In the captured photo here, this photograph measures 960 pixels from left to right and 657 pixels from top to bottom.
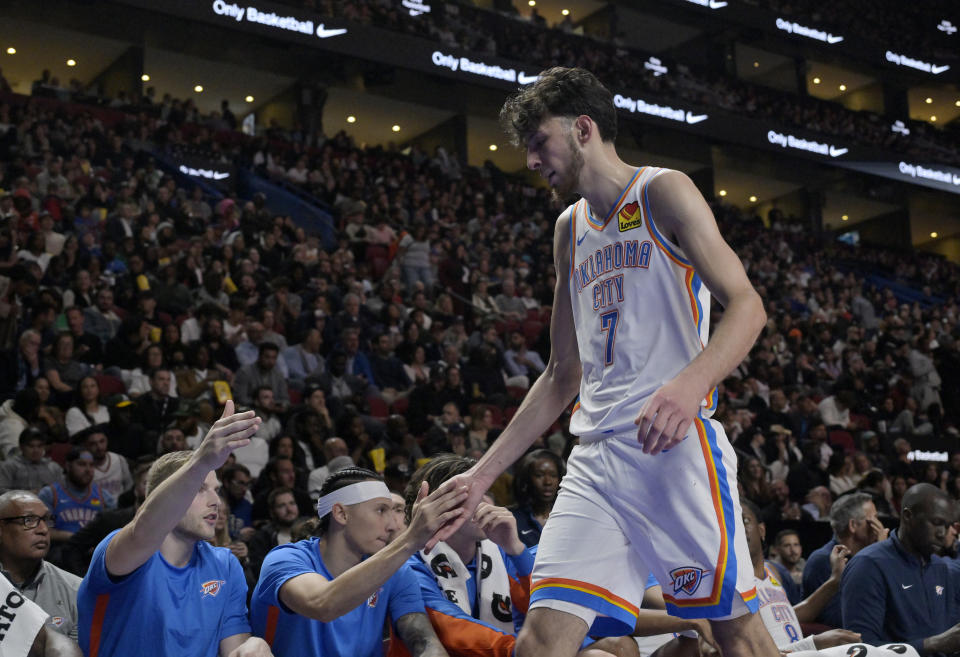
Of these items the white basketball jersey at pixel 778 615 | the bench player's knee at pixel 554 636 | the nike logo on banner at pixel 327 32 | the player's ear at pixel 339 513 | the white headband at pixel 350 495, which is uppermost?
the nike logo on banner at pixel 327 32

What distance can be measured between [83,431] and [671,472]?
19.7 feet

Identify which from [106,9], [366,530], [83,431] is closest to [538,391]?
[366,530]

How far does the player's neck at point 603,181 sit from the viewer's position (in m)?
2.96

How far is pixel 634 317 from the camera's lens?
284cm

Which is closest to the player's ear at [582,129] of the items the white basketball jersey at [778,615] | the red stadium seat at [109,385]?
the white basketball jersey at [778,615]

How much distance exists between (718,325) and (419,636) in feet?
6.11

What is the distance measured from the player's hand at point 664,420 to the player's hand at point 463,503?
0.72 m

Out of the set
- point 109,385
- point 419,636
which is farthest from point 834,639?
point 109,385

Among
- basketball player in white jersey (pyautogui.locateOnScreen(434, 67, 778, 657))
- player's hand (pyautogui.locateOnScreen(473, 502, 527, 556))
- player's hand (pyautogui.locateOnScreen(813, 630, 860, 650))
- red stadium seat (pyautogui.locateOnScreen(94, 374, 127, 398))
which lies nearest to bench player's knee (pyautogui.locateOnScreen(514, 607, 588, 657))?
basketball player in white jersey (pyautogui.locateOnScreen(434, 67, 778, 657))

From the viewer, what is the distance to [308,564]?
12.7 feet

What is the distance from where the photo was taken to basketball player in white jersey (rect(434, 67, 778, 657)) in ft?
8.60

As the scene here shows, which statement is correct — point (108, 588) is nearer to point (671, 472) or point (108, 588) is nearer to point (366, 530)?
point (366, 530)

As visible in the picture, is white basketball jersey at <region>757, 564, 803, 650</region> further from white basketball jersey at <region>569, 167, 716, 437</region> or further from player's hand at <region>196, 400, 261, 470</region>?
player's hand at <region>196, 400, 261, 470</region>

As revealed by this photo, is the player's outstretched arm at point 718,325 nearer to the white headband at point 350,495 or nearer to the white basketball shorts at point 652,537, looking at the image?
the white basketball shorts at point 652,537
